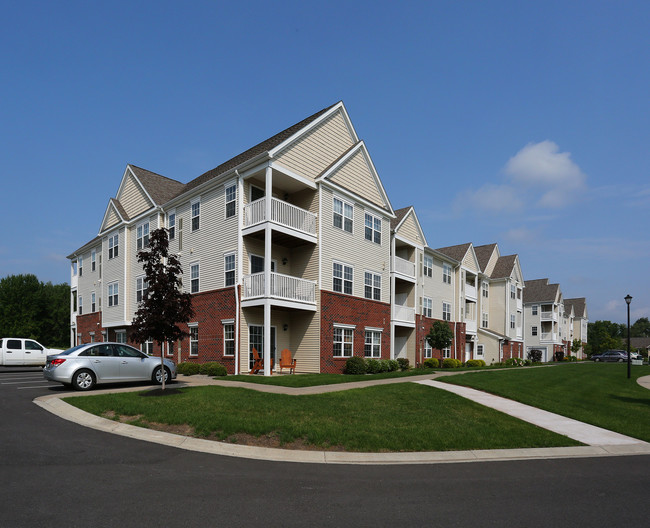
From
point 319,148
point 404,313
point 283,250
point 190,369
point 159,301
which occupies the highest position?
point 319,148

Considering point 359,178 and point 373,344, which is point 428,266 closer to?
point 373,344

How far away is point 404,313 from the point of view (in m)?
32.4

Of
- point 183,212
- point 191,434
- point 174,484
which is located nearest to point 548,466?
point 174,484

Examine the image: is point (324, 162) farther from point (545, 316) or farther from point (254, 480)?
point (545, 316)

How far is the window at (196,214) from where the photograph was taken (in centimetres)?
2642

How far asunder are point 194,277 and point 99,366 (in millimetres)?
10589

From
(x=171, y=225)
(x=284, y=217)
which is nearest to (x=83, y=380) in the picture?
(x=284, y=217)

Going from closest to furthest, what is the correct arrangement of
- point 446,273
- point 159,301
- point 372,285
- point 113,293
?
point 159,301
point 372,285
point 113,293
point 446,273

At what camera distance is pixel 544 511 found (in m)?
5.93

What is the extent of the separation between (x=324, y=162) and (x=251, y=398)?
16.2 metres

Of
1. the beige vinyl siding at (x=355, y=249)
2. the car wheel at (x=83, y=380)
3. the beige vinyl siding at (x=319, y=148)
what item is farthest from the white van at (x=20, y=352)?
the beige vinyl siding at (x=319, y=148)

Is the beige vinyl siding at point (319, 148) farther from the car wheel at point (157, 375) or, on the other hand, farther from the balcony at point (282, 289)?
the car wheel at point (157, 375)

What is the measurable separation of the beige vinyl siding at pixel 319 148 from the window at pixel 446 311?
722 inches

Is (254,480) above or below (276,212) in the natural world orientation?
below
